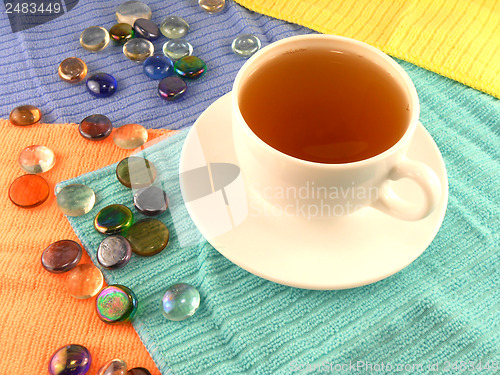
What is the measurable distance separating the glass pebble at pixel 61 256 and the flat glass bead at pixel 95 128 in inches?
6.3

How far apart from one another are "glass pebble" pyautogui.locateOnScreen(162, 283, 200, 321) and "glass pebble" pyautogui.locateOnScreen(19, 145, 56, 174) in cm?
25

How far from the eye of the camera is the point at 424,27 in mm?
762

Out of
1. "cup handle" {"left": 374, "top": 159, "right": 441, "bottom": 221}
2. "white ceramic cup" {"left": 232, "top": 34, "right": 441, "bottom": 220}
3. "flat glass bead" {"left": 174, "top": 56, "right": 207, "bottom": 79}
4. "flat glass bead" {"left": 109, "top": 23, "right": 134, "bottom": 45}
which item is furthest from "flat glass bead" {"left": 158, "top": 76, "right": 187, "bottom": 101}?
"cup handle" {"left": 374, "top": 159, "right": 441, "bottom": 221}

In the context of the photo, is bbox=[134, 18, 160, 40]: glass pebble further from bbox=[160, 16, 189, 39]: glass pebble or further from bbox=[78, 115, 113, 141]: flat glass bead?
bbox=[78, 115, 113, 141]: flat glass bead

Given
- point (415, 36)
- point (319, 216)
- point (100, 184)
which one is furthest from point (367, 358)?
point (415, 36)

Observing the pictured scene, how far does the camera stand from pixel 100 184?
0.60m

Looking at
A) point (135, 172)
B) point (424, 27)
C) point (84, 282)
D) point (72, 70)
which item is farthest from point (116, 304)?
point (424, 27)

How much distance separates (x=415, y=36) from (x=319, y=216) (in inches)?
16.8

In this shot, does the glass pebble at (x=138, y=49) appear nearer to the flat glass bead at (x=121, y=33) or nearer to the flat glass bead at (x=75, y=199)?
the flat glass bead at (x=121, y=33)

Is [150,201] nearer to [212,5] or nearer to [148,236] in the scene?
[148,236]

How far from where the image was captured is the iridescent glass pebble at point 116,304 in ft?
1.62

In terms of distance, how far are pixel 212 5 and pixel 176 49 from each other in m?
0.13

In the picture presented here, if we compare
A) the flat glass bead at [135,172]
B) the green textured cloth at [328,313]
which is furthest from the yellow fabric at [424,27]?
the flat glass bead at [135,172]

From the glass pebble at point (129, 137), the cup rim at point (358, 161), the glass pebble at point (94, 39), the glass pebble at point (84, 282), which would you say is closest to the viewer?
the cup rim at point (358, 161)
